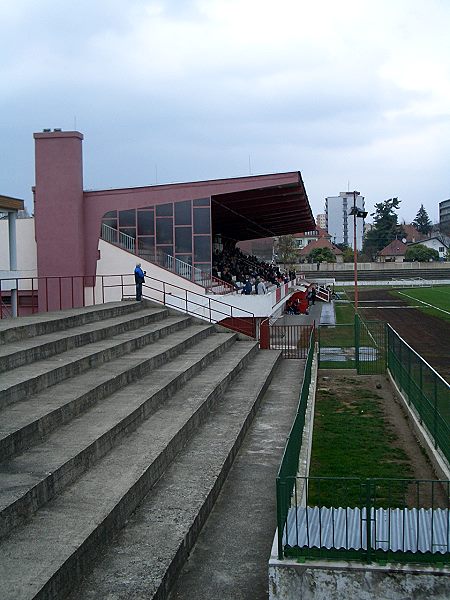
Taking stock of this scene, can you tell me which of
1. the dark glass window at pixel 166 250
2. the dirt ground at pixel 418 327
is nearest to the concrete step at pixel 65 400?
the dirt ground at pixel 418 327

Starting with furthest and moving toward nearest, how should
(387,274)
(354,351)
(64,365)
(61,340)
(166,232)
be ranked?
(387,274) < (166,232) < (354,351) < (61,340) < (64,365)

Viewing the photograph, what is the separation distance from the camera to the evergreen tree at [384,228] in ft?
535

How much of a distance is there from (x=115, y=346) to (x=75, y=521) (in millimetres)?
7763

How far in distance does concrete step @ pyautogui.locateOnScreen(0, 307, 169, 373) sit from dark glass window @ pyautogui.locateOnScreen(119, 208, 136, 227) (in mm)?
10274

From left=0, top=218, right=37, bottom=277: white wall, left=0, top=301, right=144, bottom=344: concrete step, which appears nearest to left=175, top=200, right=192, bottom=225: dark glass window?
left=0, top=218, right=37, bottom=277: white wall

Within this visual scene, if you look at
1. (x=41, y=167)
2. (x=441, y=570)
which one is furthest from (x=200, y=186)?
(x=441, y=570)

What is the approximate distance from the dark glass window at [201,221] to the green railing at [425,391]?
1227 cm

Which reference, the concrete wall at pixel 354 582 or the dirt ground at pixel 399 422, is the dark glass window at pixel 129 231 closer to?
the dirt ground at pixel 399 422

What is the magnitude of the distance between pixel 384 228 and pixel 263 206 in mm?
129237

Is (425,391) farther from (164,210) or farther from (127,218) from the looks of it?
(127,218)

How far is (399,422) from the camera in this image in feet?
52.7

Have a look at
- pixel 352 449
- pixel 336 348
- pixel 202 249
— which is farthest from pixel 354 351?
pixel 352 449

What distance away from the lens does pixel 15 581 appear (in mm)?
6055

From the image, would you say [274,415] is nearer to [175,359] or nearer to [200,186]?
[175,359]
